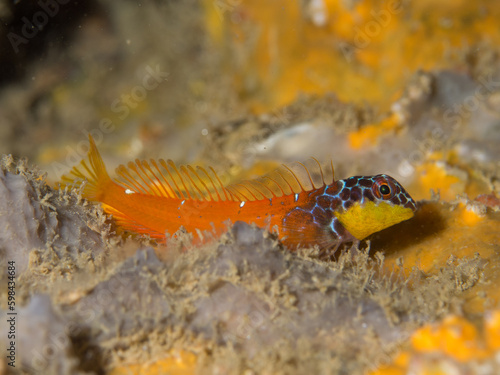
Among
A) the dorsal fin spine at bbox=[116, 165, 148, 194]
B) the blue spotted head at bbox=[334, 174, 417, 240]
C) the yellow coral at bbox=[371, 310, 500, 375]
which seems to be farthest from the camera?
the dorsal fin spine at bbox=[116, 165, 148, 194]

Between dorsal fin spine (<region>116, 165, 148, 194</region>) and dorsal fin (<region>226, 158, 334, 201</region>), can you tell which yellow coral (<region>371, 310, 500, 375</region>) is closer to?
dorsal fin (<region>226, 158, 334, 201</region>)

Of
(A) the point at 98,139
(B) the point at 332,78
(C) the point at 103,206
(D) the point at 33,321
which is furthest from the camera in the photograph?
(A) the point at 98,139

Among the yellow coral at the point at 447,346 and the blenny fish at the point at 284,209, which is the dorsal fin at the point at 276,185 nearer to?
the blenny fish at the point at 284,209

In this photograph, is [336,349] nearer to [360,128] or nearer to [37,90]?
[360,128]

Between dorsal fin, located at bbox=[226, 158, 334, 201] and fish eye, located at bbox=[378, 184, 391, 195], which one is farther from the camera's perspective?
dorsal fin, located at bbox=[226, 158, 334, 201]

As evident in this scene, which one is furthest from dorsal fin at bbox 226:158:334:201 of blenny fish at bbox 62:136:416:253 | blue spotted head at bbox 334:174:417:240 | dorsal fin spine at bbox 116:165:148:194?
dorsal fin spine at bbox 116:165:148:194

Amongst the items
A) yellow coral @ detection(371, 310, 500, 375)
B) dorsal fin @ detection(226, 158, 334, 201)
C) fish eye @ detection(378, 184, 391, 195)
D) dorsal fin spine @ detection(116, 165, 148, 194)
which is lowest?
yellow coral @ detection(371, 310, 500, 375)

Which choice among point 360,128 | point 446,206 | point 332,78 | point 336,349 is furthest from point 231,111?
point 336,349

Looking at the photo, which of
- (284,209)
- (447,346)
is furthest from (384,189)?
(447,346)
